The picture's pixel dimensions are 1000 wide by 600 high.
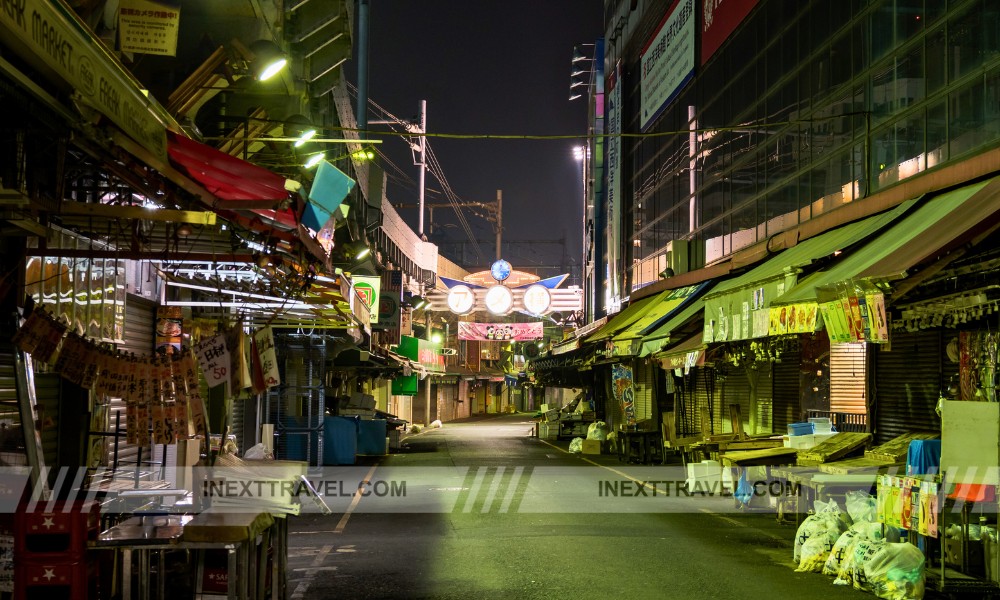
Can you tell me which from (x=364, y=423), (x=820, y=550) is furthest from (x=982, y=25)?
(x=364, y=423)

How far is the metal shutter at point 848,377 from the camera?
559 inches

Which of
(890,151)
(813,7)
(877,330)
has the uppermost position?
(813,7)

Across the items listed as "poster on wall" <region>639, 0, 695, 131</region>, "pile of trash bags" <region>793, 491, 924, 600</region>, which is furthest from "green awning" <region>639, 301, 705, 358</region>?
"poster on wall" <region>639, 0, 695, 131</region>

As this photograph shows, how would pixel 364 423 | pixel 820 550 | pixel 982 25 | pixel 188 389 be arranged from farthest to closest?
pixel 364 423, pixel 982 25, pixel 820 550, pixel 188 389

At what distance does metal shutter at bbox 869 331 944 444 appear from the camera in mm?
11922

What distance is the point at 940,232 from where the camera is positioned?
9.33 m

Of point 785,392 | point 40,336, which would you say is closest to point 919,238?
point 785,392

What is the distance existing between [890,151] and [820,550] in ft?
21.4

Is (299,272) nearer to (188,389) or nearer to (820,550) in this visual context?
(188,389)

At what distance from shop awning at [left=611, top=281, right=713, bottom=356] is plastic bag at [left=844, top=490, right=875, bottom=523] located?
7.85 m

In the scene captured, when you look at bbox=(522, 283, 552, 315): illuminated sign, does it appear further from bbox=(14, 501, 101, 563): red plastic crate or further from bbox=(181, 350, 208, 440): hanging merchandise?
bbox=(14, 501, 101, 563): red plastic crate

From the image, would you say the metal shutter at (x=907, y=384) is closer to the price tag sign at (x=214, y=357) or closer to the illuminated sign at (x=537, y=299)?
the price tag sign at (x=214, y=357)

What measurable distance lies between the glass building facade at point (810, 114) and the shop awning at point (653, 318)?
126 centimetres

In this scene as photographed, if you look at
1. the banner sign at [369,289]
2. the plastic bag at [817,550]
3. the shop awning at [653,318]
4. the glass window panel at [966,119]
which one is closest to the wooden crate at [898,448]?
the plastic bag at [817,550]
